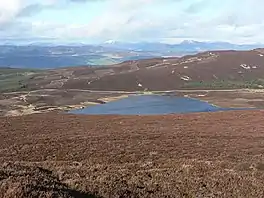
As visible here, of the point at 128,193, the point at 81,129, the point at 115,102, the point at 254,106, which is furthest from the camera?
the point at 115,102

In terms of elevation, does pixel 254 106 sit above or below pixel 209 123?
below

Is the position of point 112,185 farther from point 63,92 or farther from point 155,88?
point 155,88

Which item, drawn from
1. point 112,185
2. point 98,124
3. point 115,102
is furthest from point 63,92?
point 112,185

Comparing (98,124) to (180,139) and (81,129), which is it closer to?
(81,129)

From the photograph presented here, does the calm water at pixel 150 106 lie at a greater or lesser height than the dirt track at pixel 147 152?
lesser

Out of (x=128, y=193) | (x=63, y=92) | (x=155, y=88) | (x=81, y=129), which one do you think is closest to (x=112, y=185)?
(x=128, y=193)

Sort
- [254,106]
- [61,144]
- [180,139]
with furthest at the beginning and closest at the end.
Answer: [254,106] → [180,139] → [61,144]

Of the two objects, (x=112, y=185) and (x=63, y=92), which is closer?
(x=112, y=185)
